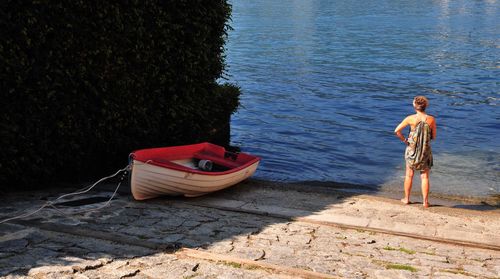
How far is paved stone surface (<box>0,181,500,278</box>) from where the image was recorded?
26.1 feet

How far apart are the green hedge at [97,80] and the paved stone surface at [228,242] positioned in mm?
899

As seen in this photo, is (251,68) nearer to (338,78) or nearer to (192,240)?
(338,78)

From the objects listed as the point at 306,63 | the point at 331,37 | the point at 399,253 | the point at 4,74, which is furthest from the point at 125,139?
the point at 331,37

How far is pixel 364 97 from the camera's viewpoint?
Result: 27188mm

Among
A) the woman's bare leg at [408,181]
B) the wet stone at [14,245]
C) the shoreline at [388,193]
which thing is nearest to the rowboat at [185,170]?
the shoreline at [388,193]

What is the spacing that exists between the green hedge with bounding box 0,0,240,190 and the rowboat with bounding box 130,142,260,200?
86 centimetres

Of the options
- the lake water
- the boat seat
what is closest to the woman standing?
the lake water

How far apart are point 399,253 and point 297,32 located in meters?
44.3

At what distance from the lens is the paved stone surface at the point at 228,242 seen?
26.1 feet

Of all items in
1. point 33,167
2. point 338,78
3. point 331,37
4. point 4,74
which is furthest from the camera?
point 331,37

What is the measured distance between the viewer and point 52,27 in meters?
10.8

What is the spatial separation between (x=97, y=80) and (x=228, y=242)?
4220 mm

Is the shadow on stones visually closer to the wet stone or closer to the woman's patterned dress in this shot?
the wet stone

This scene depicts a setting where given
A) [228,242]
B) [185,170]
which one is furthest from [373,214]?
[228,242]
